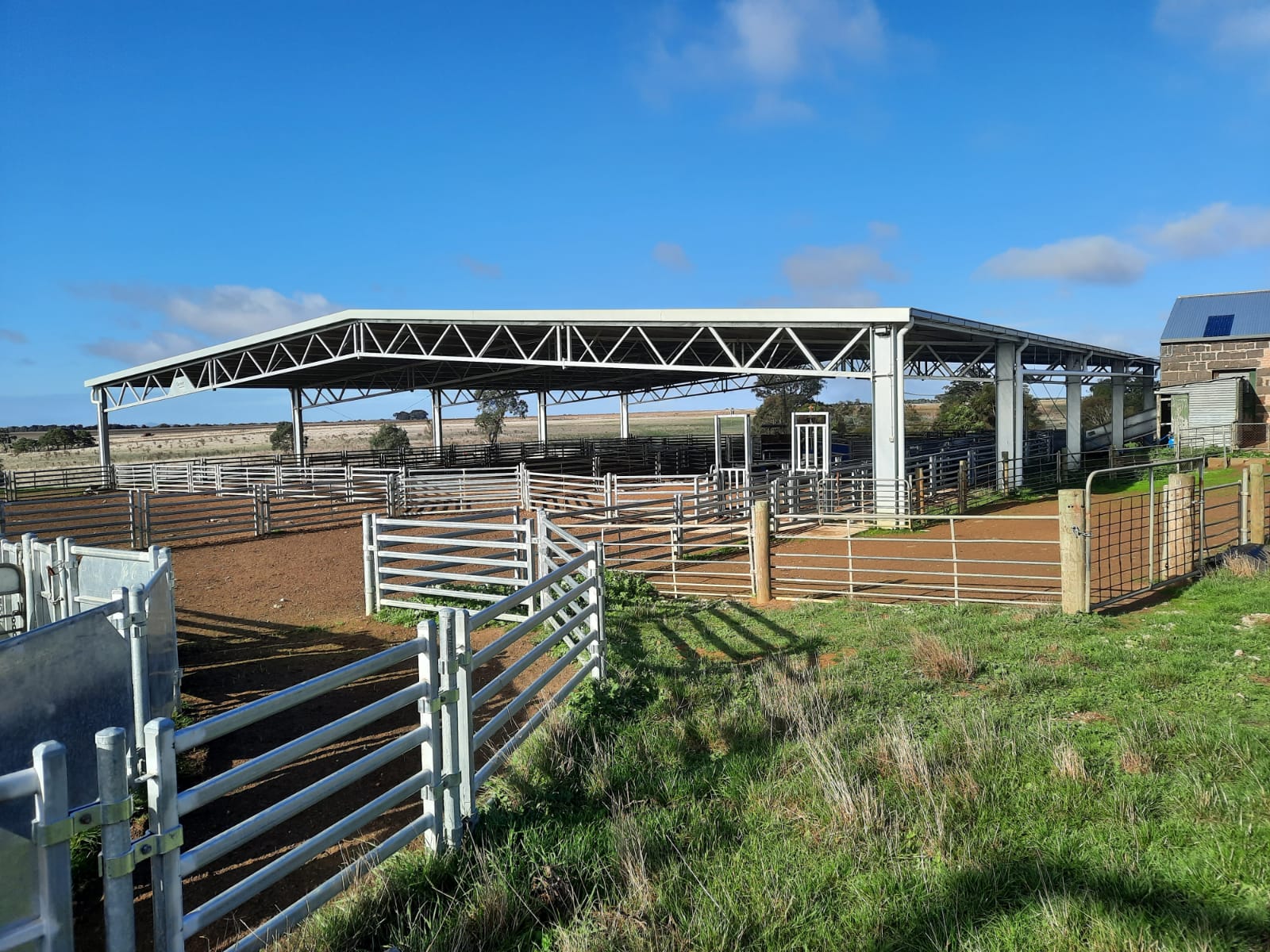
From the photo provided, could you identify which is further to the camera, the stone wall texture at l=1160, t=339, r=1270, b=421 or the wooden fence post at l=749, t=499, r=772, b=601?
the stone wall texture at l=1160, t=339, r=1270, b=421

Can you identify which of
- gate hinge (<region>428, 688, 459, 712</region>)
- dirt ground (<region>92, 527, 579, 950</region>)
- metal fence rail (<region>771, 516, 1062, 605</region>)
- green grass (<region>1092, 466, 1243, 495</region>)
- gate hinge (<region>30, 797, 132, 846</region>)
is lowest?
dirt ground (<region>92, 527, 579, 950</region>)

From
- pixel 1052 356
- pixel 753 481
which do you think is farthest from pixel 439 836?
pixel 1052 356

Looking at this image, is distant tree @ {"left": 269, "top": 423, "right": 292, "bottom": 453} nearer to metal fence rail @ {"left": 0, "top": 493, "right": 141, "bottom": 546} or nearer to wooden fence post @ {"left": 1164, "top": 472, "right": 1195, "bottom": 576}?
metal fence rail @ {"left": 0, "top": 493, "right": 141, "bottom": 546}

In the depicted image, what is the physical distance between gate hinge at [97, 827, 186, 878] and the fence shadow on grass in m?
2.43

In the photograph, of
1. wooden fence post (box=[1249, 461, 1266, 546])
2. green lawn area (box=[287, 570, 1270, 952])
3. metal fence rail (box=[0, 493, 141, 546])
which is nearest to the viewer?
green lawn area (box=[287, 570, 1270, 952])

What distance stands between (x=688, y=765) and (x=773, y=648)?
3.17m

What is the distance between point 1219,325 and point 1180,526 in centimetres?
2991

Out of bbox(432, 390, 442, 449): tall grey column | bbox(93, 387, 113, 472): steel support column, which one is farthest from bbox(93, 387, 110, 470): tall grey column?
bbox(432, 390, 442, 449): tall grey column

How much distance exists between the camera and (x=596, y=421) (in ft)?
582

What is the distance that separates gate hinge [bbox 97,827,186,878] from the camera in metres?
2.32

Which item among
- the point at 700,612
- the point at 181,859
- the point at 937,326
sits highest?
the point at 937,326

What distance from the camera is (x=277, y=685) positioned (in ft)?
26.1

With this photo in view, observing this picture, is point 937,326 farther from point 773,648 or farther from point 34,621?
point 34,621

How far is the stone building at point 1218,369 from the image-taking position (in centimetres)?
3152
